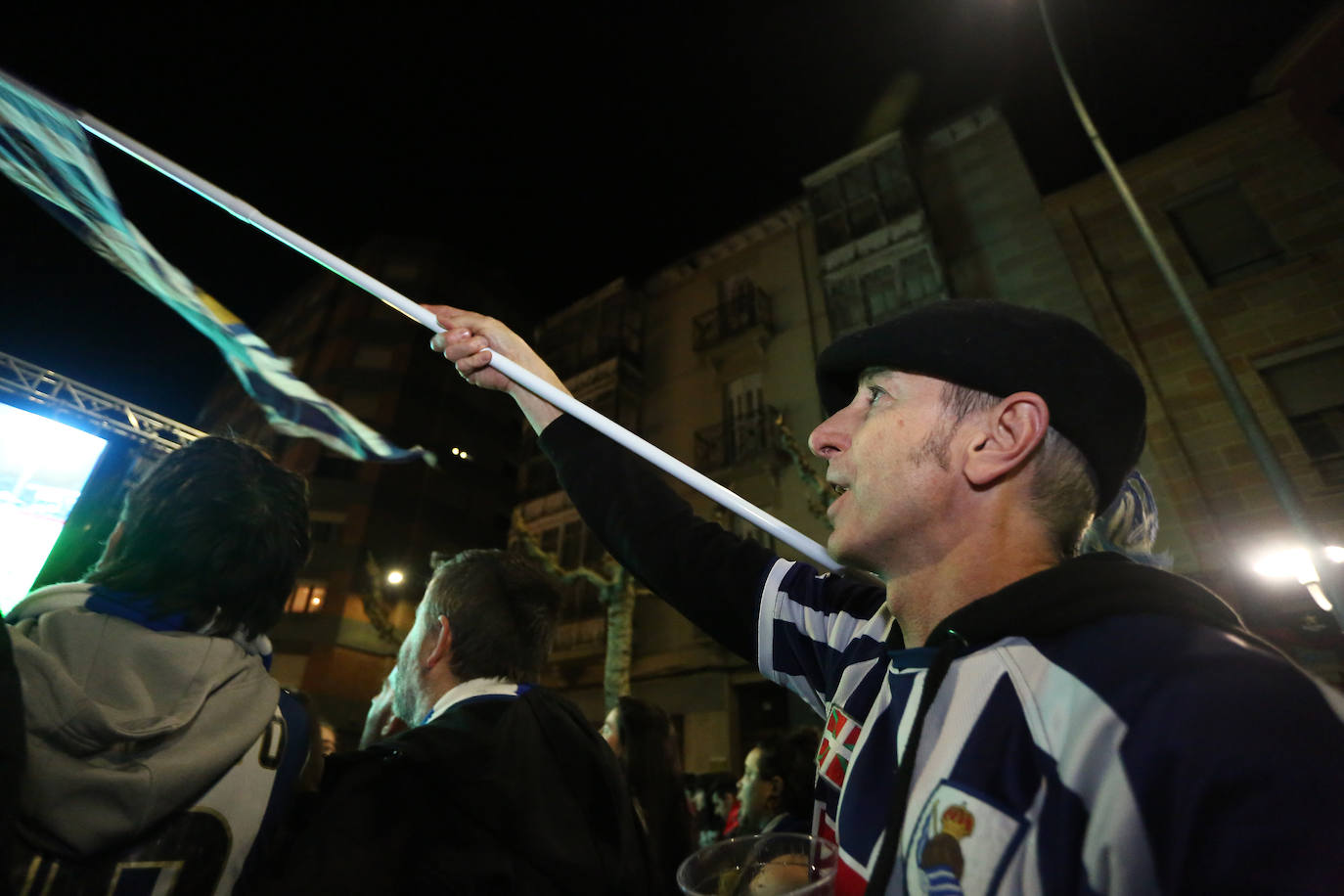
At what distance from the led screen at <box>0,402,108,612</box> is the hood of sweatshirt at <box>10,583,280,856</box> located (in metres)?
4.75

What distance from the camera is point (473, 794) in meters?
1.80

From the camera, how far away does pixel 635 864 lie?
2037 mm

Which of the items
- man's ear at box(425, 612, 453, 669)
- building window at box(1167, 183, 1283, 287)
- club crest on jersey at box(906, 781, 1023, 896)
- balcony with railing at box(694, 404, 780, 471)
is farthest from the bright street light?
man's ear at box(425, 612, 453, 669)

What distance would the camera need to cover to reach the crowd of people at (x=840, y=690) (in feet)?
2.39

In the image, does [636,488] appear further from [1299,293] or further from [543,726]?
[1299,293]

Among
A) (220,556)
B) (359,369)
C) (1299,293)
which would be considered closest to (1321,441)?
(1299,293)

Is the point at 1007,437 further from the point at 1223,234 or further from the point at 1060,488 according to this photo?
the point at 1223,234

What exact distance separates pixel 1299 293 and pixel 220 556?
14506 mm

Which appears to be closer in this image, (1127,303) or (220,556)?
(220,556)

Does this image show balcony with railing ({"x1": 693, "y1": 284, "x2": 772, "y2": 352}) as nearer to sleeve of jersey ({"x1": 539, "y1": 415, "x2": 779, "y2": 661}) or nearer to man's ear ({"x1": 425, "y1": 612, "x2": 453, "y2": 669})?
man's ear ({"x1": 425, "y1": 612, "x2": 453, "y2": 669})

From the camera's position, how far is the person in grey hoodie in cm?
129

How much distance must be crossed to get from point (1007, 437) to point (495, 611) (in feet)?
6.59

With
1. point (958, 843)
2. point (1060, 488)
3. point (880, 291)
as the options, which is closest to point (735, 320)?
point (880, 291)

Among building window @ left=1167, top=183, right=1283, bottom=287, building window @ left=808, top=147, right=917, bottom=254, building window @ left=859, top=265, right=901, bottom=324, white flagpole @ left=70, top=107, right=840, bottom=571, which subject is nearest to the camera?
white flagpole @ left=70, top=107, right=840, bottom=571
